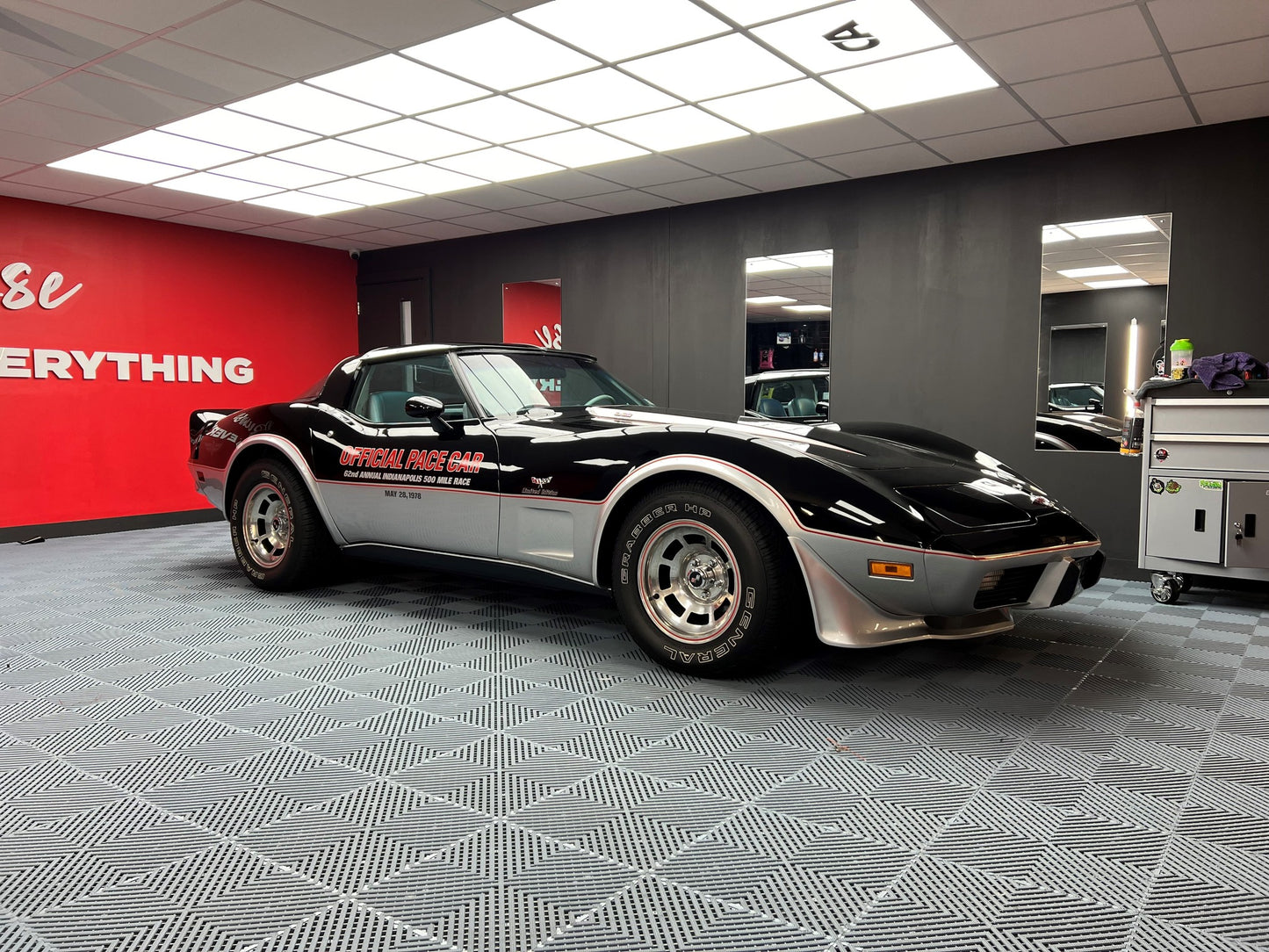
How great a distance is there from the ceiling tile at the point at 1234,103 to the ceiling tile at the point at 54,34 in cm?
554

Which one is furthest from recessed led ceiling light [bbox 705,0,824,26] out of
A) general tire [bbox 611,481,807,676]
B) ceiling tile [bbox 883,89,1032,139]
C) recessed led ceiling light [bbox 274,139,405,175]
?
recessed led ceiling light [bbox 274,139,405,175]

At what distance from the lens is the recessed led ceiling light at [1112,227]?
17.6ft

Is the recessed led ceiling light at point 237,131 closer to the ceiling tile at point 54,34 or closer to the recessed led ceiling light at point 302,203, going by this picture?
the ceiling tile at point 54,34

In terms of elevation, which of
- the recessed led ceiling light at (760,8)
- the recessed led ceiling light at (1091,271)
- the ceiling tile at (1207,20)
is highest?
the recessed led ceiling light at (760,8)

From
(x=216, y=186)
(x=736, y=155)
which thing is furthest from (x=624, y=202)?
(x=216, y=186)

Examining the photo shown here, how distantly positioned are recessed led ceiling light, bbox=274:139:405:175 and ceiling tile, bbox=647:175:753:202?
2058 millimetres

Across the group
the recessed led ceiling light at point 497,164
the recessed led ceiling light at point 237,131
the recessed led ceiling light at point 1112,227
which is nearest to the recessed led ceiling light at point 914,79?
the recessed led ceiling light at point 1112,227

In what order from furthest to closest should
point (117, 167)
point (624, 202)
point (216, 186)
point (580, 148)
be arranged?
point (624, 202) < point (216, 186) < point (117, 167) < point (580, 148)

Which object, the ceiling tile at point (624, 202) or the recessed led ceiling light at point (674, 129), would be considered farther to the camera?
the ceiling tile at point (624, 202)

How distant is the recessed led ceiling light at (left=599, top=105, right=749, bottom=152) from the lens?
5.01 metres

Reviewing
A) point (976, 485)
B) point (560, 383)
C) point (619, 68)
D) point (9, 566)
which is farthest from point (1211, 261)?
point (9, 566)

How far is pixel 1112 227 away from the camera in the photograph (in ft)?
18.0

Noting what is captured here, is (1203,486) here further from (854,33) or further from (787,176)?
(787,176)

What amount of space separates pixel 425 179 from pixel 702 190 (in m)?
2.18
